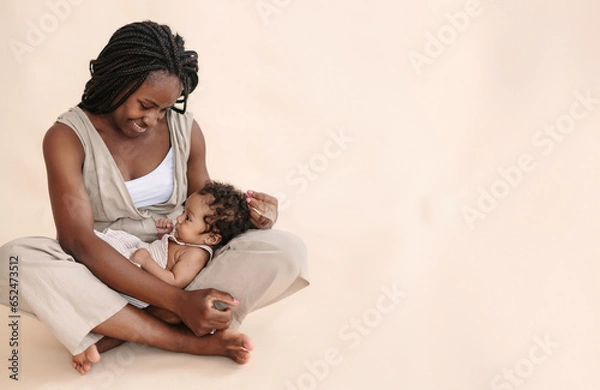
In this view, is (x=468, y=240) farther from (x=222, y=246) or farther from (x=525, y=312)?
(x=222, y=246)

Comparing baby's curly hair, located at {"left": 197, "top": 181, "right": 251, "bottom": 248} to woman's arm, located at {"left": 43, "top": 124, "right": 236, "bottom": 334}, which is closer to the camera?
woman's arm, located at {"left": 43, "top": 124, "right": 236, "bottom": 334}

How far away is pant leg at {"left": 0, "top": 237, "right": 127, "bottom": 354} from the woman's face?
439mm

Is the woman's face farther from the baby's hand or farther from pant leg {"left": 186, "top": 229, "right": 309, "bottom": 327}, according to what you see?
pant leg {"left": 186, "top": 229, "right": 309, "bottom": 327}

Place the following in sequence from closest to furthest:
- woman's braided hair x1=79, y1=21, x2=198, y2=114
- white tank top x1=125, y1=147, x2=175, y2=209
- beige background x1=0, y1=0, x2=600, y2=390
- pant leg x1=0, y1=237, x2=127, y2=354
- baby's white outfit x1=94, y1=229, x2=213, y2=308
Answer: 1. pant leg x1=0, y1=237, x2=127, y2=354
2. woman's braided hair x1=79, y1=21, x2=198, y2=114
3. baby's white outfit x1=94, y1=229, x2=213, y2=308
4. white tank top x1=125, y1=147, x2=175, y2=209
5. beige background x1=0, y1=0, x2=600, y2=390

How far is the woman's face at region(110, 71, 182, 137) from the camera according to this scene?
2.68 m

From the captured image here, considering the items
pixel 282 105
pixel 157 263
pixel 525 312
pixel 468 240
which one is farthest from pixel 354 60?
pixel 157 263

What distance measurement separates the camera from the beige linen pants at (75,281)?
2564 mm

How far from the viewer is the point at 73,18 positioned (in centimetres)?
424

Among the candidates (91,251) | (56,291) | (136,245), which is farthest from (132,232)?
(56,291)

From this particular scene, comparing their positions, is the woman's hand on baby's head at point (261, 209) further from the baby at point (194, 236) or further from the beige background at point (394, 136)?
the beige background at point (394, 136)

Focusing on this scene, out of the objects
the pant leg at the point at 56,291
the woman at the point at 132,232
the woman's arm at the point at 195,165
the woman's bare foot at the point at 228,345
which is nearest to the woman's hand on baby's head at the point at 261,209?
the woman at the point at 132,232

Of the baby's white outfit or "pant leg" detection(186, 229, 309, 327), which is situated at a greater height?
"pant leg" detection(186, 229, 309, 327)

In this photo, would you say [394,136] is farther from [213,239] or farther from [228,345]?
[228,345]

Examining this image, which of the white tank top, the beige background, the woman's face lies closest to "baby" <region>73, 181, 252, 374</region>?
the white tank top
